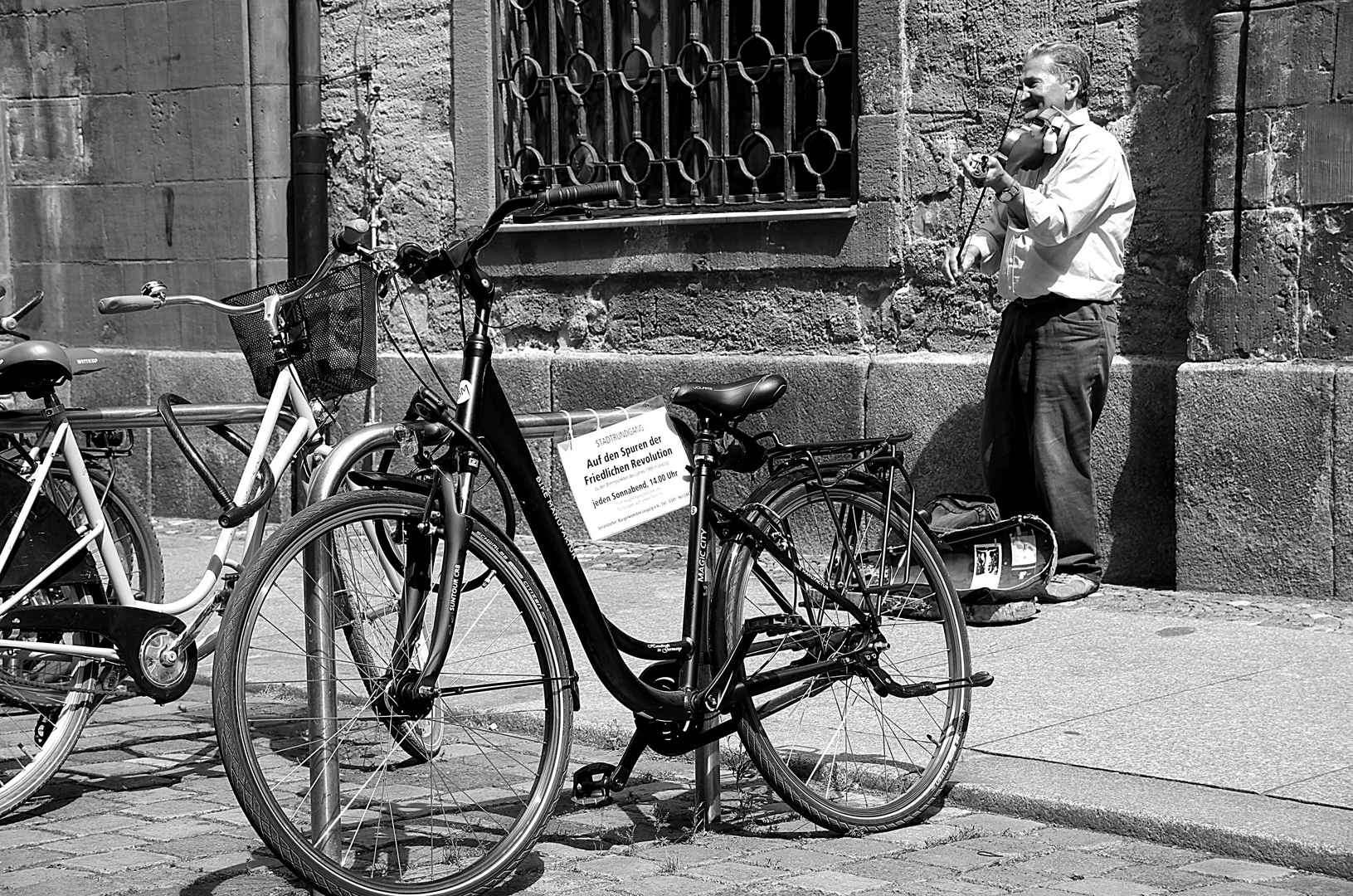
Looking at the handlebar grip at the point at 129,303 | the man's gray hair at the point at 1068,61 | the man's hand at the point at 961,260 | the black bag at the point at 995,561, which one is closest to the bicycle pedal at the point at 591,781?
the handlebar grip at the point at 129,303

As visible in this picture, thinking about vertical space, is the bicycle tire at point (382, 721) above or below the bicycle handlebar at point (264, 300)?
below

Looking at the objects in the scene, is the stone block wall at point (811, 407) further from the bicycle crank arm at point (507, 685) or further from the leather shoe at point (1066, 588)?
the bicycle crank arm at point (507, 685)

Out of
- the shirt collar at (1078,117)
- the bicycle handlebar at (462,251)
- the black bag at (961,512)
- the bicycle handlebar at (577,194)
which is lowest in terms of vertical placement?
the black bag at (961,512)

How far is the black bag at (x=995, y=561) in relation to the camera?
6.61 meters

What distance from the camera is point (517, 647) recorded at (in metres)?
3.69

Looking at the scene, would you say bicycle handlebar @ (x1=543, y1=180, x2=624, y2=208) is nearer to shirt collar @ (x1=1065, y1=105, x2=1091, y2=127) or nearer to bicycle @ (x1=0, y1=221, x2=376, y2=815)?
bicycle @ (x1=0, y1=221, x2=376, y2=815)

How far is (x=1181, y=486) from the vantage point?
6977 millimetres

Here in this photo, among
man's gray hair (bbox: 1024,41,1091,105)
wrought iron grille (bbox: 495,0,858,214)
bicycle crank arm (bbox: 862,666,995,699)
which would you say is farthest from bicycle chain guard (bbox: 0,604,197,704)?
wrought iron grille (bbox: 495,0,858,214)

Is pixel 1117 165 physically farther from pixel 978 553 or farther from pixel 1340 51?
pixel 978 553

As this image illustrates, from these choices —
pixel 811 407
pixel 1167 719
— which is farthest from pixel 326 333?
pixel 811 407

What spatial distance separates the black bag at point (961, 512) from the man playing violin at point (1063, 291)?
0.28 metres

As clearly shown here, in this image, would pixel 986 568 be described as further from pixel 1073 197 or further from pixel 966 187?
pixel 966 187

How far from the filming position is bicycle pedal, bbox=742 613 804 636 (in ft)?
13.2

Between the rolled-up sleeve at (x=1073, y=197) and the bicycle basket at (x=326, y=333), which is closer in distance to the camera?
the bicycle basket at (x=326, y=333)
